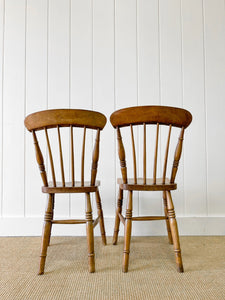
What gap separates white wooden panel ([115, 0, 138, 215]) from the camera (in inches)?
80.4

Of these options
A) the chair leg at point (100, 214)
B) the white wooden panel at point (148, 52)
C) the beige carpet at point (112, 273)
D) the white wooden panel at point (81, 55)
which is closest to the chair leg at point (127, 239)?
the beige carpet at point (112, 273)

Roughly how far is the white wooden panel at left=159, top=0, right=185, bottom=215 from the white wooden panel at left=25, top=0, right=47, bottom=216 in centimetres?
97

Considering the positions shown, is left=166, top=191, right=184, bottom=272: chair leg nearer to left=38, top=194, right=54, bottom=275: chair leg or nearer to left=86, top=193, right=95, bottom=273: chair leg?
left=86, top=193, right=95, bottom=273: chair leg

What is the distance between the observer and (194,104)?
2045 millimetres

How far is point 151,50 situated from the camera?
2068 mm

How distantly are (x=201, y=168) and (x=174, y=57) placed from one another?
94 centimetres

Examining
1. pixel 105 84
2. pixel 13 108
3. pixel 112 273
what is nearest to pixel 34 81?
pixel 13 108

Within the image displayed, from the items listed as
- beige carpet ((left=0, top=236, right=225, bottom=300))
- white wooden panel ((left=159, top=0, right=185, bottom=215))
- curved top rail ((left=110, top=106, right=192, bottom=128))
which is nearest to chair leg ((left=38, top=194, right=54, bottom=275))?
beige carpet ((left=0, top=236, right=225, bottom=300))

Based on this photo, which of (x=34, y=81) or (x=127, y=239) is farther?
(x=34, y=81)

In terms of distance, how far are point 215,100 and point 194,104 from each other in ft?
0.59

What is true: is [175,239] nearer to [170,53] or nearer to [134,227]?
[134,227]

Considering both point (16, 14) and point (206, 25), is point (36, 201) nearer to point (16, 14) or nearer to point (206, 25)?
point (16, 14)

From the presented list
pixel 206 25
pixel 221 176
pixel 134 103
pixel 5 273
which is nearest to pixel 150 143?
pixel 134 103

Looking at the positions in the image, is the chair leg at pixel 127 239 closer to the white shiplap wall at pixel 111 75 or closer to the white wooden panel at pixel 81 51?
the white shiplap wall at pixel 111 75
